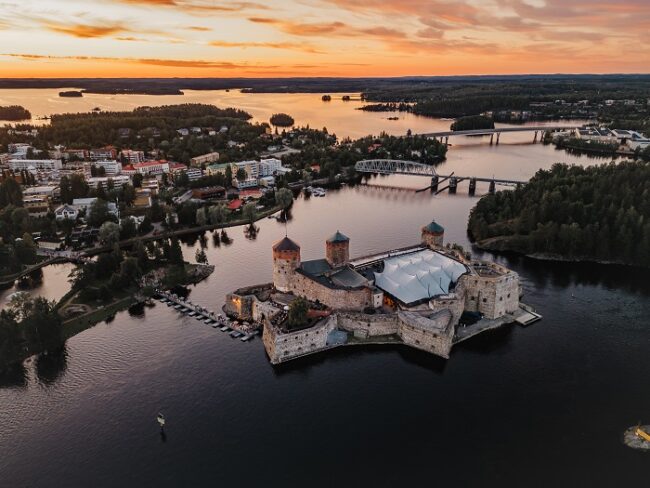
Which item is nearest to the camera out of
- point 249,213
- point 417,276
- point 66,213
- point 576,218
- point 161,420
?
point 161,420

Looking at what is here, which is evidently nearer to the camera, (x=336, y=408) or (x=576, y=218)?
(x=336, y=408)

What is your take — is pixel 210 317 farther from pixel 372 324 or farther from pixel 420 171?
pixel 420 171

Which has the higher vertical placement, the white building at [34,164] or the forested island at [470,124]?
the forested island at [470,124]

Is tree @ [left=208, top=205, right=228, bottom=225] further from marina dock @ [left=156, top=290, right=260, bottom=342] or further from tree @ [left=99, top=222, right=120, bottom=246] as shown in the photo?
marina dock @ [left=156, top=290, right=260, bottom=342]

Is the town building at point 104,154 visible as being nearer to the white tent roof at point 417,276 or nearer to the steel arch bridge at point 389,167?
the steel arch bridge at point 389,167

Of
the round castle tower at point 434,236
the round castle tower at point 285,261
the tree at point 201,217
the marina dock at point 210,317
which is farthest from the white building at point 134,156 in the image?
the round castle tower at point 434,236

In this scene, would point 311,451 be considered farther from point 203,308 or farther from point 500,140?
point 500,140

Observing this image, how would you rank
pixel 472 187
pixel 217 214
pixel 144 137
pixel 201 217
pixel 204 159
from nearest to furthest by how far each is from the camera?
pixel 201 217 → pixel 217 214 → pixel 472 187 → pixel 204 159 → pixel 144 137

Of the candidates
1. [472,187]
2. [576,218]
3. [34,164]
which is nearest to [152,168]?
[34,164]
